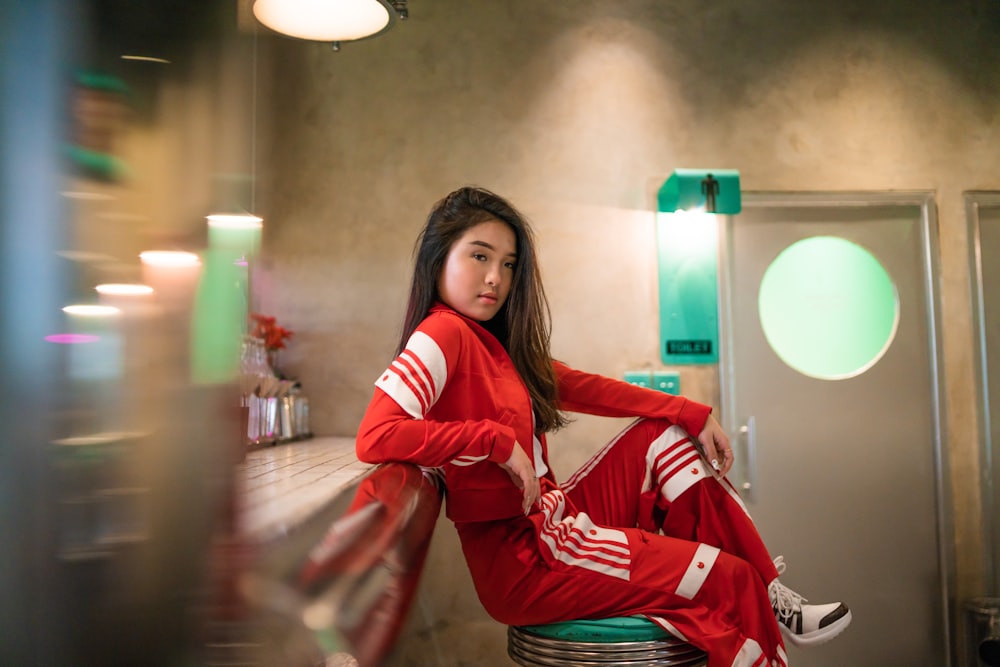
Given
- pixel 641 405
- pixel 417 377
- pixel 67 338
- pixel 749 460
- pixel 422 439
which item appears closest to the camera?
pixel 67 338

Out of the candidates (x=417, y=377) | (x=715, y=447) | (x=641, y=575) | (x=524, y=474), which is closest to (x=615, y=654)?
(x=641, y=575)

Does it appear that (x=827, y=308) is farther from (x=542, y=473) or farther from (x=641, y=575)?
(x=641, y=575)

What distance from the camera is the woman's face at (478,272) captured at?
1.78 metres

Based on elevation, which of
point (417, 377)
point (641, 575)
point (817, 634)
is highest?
point (417, 377)

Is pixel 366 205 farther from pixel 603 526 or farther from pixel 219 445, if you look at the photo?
pixel 219 445

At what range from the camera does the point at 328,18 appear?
2.16 metres

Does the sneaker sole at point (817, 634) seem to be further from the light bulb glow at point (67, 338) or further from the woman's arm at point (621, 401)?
the light bulb glow at point (67, 338)

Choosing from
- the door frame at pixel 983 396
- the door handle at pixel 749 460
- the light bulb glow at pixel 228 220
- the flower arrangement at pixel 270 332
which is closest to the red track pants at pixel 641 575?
the light bulb glow at pixel 228 220

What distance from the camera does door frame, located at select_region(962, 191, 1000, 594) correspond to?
10.5 ft

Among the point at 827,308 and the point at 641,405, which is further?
the point at 827,308

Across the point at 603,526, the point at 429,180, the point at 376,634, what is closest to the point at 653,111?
the point at 429,180

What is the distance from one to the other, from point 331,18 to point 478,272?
3.09ft

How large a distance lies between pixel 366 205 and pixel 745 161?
1.63m

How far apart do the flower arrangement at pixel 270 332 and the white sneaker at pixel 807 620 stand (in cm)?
194
